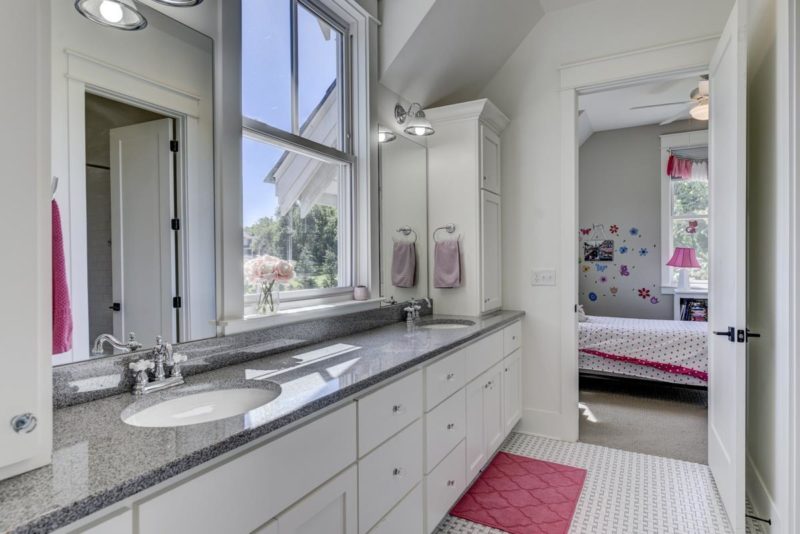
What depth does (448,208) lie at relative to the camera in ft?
9.73

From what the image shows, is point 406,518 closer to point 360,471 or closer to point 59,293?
point 360,471

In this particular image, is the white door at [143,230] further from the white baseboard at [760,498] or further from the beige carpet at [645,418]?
the beige carpet at [645,418]

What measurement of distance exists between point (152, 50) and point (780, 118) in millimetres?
2231

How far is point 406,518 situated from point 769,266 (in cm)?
181

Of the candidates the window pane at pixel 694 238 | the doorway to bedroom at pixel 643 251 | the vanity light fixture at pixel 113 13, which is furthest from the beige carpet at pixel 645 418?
the vanity light fixture at pixel 113 13

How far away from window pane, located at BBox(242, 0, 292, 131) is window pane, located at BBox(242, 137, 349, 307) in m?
0.15

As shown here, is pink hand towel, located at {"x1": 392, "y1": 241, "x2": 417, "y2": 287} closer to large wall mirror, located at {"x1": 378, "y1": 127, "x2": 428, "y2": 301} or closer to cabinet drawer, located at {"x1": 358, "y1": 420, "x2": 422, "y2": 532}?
large wall mirror, located at {"x1": 378, "y1": 127, "x2": 428, "y2": 301}

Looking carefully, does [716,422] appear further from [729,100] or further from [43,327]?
[43,327]

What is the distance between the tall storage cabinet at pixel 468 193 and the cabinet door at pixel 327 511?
5.67 ft

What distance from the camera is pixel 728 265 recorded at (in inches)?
80.4

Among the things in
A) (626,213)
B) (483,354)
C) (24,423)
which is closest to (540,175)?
(483,354)

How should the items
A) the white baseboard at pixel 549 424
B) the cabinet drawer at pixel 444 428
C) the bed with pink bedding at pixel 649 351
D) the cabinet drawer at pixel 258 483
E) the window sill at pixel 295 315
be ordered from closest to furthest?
the cabinet drawer at pixel 258 483 < the window sill at pixel 295 315 < the cabinet drawer at pixel 444 428 < the white baseboard at pixel 549 424 < the bed with pink bedding at pixel 649 351

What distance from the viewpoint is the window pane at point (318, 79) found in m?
2.23

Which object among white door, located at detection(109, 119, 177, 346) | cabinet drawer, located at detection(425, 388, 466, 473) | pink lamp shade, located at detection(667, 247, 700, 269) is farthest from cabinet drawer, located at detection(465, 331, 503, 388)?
pink lamp shade, located at detection(667, 247, 700, 269)
